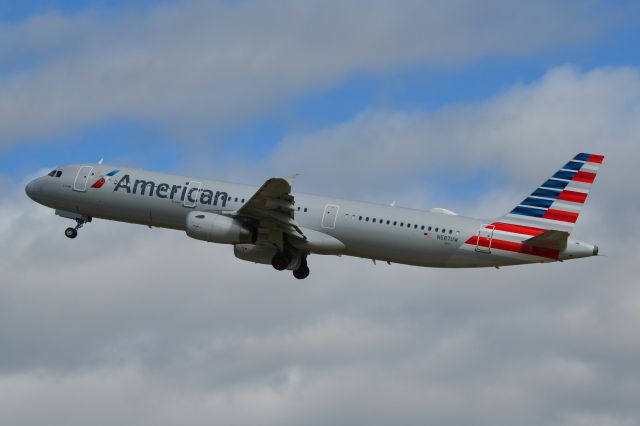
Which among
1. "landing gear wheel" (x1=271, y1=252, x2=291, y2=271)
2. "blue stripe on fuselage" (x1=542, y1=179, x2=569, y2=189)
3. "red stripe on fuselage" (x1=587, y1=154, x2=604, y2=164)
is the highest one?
"red stripe on fuselage" (x1=587, y1=154, x2=604, y2=164)

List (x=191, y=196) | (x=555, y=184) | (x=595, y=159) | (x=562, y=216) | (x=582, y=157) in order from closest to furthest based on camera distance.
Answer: (x=562, y=216), (x=555, y=184), (x=595, y=159), (x=582, y=157), (x=191, y=196)

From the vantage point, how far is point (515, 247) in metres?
59.8

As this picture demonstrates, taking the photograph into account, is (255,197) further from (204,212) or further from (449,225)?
(449,225)

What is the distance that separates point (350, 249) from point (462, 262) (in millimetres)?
6459

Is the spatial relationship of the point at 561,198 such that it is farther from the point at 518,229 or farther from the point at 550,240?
the point at 550,240

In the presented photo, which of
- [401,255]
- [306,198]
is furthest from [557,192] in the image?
[306,198]

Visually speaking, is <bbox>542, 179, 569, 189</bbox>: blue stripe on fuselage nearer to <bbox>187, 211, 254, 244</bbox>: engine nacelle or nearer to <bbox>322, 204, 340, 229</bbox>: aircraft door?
<bbox>322, 204, 340, 229</bbox>: aircraft door

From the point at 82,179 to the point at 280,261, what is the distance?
1347 centimetres

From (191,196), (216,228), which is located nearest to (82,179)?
(191,196)


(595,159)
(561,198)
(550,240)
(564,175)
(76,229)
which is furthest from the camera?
(76,229)

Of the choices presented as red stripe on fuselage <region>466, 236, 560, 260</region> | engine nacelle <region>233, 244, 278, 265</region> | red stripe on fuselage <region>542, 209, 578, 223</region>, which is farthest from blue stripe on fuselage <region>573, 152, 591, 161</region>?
engine nacelle <region>233, 244, 278, 265</region>

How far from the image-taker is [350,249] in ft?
204

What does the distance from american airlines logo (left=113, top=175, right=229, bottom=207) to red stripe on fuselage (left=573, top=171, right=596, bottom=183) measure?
20363 mm

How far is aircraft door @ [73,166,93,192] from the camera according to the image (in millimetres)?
66188
